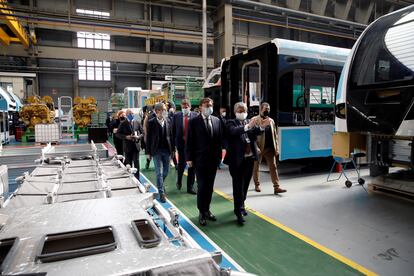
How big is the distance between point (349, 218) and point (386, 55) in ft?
7.44

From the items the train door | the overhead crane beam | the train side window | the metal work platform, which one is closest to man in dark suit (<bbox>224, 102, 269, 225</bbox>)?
the metal work platform

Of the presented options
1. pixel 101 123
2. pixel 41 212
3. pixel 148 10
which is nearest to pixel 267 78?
pixel 41 212

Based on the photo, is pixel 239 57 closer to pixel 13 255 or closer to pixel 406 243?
pixel 406 243

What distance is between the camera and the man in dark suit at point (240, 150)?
3963 millimetres

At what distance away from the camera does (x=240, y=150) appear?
3965 mm

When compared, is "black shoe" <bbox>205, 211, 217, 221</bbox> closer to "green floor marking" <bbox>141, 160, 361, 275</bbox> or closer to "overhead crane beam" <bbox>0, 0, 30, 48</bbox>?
"green floor marking" <bbox>141, 160, 361, 275</bbox>

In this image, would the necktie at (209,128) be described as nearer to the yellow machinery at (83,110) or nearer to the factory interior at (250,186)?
the factory interior at (250,186)

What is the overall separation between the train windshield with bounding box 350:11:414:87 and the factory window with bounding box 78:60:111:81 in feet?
69.8

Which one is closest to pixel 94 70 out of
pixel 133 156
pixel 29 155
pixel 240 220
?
pixel 133 156

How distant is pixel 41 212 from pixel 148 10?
22.0 meters

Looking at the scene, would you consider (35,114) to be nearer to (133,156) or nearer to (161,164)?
(133,156)

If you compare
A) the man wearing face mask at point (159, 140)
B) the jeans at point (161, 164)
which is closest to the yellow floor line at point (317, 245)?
the jeans at point (161, 164)

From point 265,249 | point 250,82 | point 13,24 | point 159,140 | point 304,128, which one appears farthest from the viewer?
point 13,24

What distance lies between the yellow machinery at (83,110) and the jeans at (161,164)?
1307cm
